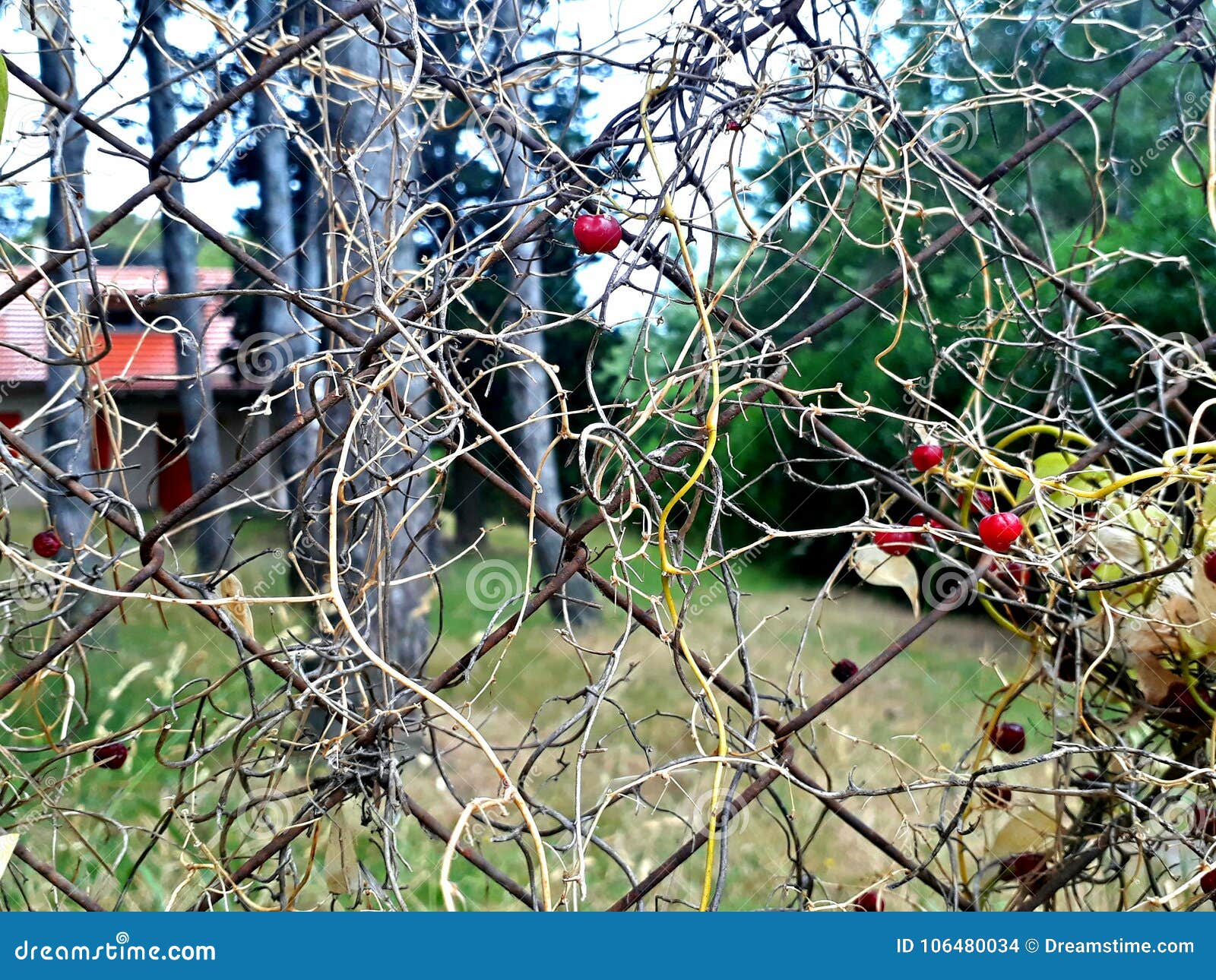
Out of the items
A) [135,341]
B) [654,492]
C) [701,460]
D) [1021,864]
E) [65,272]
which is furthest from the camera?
[135,341]

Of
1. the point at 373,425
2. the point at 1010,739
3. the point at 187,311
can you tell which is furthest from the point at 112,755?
the point at 187,311

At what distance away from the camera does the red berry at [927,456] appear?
796mm

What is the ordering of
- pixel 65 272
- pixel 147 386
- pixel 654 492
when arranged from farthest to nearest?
pixel 147 386 → pixel 65 272 → pixel 654 492

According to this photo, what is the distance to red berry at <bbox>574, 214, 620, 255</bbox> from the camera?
1.96 feet

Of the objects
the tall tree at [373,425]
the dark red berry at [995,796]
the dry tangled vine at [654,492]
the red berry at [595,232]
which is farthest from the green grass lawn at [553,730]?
the red berry at [595,232]

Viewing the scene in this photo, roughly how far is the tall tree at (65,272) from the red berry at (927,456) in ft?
2.06

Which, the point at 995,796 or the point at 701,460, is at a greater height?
the point at 701,460

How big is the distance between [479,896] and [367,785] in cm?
87

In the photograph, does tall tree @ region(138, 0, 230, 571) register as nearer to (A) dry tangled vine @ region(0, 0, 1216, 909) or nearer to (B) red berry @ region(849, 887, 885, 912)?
(A) dry tangled vine @ region(0, 0, 1216, 909)

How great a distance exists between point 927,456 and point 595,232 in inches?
14.3

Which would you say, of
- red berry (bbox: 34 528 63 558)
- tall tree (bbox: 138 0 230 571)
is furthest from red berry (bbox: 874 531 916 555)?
tall tree (bbox: 138 0 230 571)

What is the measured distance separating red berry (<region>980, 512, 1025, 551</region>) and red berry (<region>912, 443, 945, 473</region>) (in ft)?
0.39

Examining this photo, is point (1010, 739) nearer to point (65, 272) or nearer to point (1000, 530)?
point (1000, 530)

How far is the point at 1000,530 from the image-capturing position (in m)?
0.67
